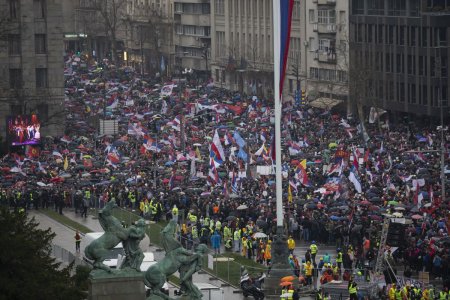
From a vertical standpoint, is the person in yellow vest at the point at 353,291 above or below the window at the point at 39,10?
below

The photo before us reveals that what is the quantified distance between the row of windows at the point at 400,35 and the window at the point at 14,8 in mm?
25004

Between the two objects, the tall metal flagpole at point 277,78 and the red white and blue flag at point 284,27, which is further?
the tall metal flagpole at point 277,78

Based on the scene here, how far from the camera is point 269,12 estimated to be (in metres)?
156

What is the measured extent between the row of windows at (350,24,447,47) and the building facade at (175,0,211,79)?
4019 cm

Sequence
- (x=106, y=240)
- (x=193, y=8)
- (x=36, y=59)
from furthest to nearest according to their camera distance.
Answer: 1. (x=193, y=8)
2. (x=36, y=59)
3. (x=106, y=240)

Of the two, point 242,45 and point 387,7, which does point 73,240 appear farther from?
point 242,45

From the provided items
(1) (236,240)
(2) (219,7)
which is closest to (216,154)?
(1) (236,240)

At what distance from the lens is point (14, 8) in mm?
118875

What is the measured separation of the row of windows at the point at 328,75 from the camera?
137500 mm

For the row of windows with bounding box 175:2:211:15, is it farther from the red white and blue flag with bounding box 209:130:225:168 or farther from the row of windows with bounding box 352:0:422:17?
the red white and blue flag with bounding box 209:130:225:168

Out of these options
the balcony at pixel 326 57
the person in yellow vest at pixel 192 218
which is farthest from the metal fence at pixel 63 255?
the balcony at pixel 326 57

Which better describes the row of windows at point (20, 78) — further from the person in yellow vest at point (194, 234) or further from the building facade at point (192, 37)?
the building facade at point (192, 37)

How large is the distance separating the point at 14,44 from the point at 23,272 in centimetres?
7569

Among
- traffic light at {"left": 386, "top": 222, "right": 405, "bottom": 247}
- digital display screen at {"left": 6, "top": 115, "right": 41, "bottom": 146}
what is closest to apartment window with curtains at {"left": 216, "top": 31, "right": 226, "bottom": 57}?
digital display screen at {"left": 6, "top": 115, "right": 41, "bottom": 146}
